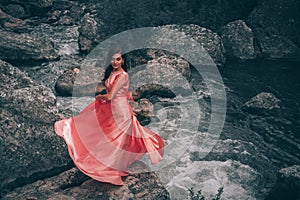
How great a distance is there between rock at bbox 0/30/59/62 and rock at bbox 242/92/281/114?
707 centimetres

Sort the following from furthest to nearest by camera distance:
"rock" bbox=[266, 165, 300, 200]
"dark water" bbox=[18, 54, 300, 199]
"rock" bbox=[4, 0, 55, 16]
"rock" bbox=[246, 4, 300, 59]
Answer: "rock" bbox=[4, 0, 55, 16] → "rock" bbox=[246, 4, 300, 59] → "dark water" bbox=[18, 54, 300, 199] → "rock" bbox=[266, 165, 300, 200]

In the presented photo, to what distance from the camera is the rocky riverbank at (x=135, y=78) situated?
798 centimetres

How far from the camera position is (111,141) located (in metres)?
7.37

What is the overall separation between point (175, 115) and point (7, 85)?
5.04 meters

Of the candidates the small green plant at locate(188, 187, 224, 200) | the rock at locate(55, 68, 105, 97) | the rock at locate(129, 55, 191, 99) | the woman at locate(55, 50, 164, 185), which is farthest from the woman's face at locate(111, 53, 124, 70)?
the rock at locate(55, 68, 105, 97)

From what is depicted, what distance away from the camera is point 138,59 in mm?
13648

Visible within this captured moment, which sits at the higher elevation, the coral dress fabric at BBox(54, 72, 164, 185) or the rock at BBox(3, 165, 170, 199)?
the coral dress fabric at BBox(54, 72, 164, 185)

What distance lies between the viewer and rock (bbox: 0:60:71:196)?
800 centimetres

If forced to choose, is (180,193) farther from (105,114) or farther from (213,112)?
(213,112)

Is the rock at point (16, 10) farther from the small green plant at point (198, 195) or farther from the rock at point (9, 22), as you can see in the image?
the small green plant at point (198, 195)

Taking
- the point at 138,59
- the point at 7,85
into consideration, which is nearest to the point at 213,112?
the point at 138,59

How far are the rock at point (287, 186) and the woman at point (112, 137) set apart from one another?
2.95m

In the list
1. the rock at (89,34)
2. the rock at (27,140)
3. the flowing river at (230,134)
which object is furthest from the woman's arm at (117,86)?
the rock at (89,34)

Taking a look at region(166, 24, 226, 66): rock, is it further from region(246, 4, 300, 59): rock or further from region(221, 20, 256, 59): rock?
region(246, 4, 300, 59): rock
